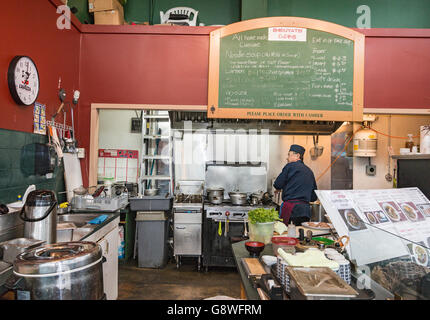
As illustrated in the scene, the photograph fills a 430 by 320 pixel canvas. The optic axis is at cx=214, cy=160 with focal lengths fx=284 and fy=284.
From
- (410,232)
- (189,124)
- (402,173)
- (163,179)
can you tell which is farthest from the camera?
(163,179)

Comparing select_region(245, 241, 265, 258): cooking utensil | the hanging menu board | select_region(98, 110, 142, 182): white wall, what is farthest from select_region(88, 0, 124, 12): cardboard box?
select_region(245, 241, 265, 258): cooking utensil

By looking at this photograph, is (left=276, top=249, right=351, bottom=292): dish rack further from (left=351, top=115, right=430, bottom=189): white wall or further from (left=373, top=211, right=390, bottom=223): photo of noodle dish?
(left=351, top=115, right=430, bottom=189): white wall

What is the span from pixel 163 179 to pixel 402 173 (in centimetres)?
407

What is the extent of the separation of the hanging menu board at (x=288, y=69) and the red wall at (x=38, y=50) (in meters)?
1.64

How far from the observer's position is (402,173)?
2582 millimetres

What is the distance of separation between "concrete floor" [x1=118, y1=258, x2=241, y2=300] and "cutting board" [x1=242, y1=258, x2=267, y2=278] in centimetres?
200

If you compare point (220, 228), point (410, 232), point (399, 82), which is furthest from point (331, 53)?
point (220, 228)

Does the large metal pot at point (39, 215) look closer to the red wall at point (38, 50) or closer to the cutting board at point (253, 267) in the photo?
the red wall at point (38, 50)

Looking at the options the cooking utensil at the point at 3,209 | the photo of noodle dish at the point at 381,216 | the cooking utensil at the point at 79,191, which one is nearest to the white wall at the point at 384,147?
the photo of noodle dish at the point at 381,216

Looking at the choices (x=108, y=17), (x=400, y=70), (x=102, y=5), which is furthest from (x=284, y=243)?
(x=102, y=5)

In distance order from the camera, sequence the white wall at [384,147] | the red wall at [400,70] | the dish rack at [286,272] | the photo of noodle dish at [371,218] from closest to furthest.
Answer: the dish rack at [286,272]
the photo of noodle dish at [371,218]
the red wall at [400,70]
the white wall at [384,147]

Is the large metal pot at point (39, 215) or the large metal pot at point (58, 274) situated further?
the large metal pot at point (39, 215)

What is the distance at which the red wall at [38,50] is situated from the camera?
2.21m
